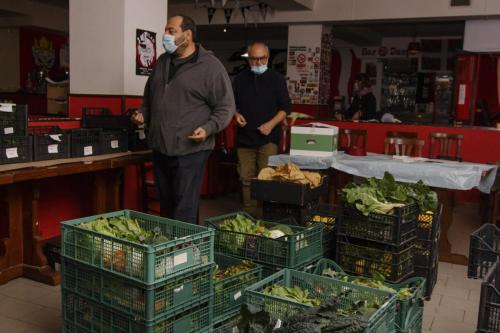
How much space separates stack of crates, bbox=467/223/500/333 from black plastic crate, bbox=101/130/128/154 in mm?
3026

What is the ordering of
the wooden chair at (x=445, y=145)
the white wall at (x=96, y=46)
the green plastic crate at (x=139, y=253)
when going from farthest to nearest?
the wooden chair at (x=445, y=145) → the white wall at (x=96, y=46) → the green plastic crate at (x=139, y=253)

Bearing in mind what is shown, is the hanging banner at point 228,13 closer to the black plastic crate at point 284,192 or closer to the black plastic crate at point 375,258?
the black plastic crate at point 284,192

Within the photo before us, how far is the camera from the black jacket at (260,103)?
486cm

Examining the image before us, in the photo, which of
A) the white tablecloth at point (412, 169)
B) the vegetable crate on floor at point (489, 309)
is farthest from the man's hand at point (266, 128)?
the vegetable crate on floor at point (489, 309)

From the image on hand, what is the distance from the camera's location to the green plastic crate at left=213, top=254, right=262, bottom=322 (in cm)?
277

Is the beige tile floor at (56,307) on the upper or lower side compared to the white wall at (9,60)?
lower

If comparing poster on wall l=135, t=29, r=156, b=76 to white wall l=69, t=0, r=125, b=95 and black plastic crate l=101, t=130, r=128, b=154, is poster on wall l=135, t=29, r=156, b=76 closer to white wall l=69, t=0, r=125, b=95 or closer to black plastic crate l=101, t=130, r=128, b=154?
white wall l=69, t=0, r=125, b=95

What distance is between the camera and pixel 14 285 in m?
3.92

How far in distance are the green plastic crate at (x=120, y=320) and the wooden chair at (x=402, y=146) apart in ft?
14.0

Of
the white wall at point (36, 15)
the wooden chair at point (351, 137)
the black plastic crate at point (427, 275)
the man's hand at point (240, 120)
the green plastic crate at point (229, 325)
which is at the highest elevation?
the white wall at point (36, 15)

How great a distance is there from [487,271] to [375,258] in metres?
0.76

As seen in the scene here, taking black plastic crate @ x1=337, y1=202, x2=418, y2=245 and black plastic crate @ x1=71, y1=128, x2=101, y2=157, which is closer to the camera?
black plastic crate @ x1=337, y1=202, x2=418, y2=245

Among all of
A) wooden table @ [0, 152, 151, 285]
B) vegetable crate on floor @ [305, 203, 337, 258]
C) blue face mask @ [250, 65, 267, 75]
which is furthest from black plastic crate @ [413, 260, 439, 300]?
wooden table @ [0, 152, 151, 285]

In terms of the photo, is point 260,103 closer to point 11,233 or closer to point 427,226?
point 427,226
